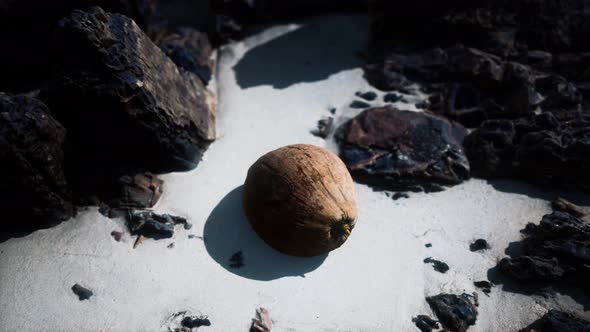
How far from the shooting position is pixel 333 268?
3541 mm

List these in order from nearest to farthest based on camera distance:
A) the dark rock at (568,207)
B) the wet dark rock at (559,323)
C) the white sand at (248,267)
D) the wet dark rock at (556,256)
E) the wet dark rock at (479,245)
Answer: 1. the wet dark rock at (559,323)
2. the white sand at (248,267)
3. the wet dark rock at (556,256)
4. the wet dark rock at (479,245)
5. the dark rock at (568,207)

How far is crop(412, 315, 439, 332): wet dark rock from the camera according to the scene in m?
3.22

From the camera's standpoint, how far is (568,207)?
3.91 metres

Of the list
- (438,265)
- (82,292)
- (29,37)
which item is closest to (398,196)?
(438,265)

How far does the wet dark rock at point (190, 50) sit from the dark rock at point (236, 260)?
Answer: 81.4 inches

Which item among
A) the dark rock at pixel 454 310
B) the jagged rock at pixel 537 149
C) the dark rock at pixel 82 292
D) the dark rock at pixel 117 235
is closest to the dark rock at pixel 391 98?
the jagged rock at pixel 537 149

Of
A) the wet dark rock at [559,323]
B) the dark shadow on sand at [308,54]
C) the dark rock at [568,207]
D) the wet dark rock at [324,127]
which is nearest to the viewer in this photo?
the wet dark rock at [559,323]

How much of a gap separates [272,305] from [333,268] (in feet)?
1.78

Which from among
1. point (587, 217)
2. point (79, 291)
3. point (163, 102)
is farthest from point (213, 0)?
point (587, 217)

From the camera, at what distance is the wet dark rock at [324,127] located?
4531mm

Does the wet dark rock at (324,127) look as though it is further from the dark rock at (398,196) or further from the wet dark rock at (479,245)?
the wet dark rock at (479,245)

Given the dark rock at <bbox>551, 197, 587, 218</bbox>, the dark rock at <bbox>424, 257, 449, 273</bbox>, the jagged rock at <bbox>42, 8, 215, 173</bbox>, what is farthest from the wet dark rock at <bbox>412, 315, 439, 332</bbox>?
the jagged rock at <bbox>42, 8, 215, 173</bbox>

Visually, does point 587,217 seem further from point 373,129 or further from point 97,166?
point 97,166

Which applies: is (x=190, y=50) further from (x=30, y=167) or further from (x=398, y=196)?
(x=398, y=196)
